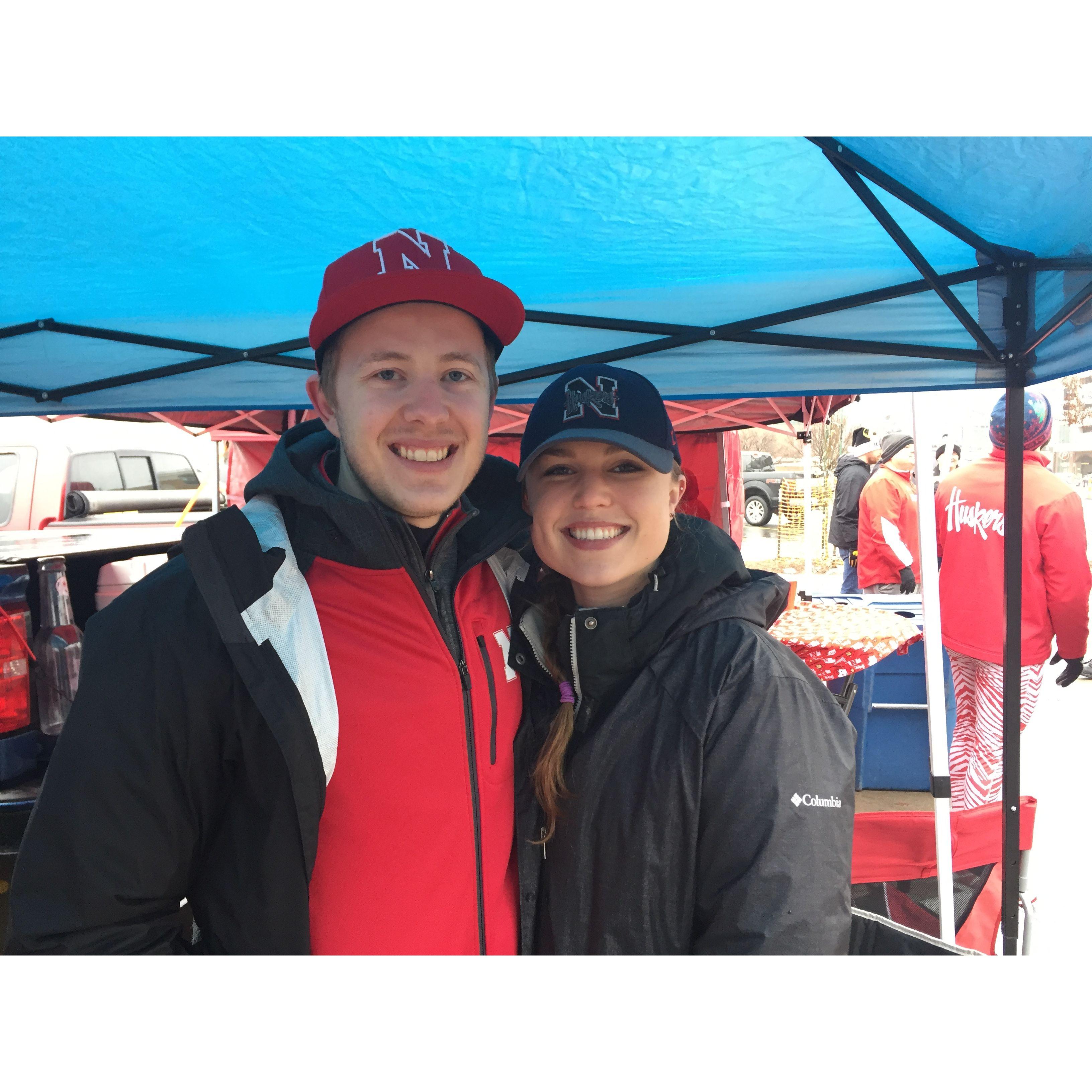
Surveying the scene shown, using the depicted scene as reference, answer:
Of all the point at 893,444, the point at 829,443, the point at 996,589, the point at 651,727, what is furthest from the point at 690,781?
the point at 829,443

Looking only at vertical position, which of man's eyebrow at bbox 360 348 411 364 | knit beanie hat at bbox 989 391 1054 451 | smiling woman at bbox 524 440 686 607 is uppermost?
knit beanie hat at bbox 989 391 1054 451

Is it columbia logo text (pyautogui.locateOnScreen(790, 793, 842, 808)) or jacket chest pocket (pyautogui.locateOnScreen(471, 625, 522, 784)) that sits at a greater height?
jacket chest pocket (pyautogui.locateOnScreen(471, 625, 522, 784))

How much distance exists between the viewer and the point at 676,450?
1.74 metres

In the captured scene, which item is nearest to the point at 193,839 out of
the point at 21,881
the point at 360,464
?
the point at 21,881

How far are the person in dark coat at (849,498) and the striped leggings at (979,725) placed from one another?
119 inches

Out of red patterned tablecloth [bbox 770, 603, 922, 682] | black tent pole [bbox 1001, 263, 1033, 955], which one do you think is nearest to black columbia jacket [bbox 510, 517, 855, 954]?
red patterned tablecloth [bbox 770, 603, 922, 682]

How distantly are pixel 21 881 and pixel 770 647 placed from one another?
126 centimetres

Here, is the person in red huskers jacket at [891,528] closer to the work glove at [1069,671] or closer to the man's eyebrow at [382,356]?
the work glove at [1069,671]

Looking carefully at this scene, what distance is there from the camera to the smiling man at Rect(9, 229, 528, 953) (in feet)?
3.77

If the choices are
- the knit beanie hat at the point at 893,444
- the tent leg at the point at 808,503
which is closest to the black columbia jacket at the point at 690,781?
the knit beanie hat at the point at 893,444

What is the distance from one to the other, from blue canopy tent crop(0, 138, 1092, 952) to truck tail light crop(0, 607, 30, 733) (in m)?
0.97

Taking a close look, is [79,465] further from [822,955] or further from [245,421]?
[822,955]

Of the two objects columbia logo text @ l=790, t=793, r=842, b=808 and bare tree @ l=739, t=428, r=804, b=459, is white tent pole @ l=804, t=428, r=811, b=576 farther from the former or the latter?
bare tree @ l=739, t=428, r=804, b=459

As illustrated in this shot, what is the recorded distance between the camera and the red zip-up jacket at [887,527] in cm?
571
